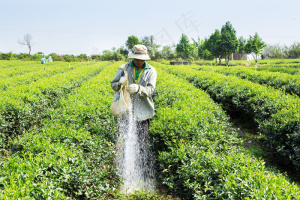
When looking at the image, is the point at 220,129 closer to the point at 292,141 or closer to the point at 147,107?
the point at 147,107

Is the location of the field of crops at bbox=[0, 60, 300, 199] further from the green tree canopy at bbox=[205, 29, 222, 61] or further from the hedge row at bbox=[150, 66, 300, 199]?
the green tree canopy at bbox=[205, 29, 222, 61]

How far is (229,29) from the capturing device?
35.2 m

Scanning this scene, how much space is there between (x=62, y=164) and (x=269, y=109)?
4956mm

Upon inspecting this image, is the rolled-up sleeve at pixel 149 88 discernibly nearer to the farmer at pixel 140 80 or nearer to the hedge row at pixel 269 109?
the farmer at pixel 140 80

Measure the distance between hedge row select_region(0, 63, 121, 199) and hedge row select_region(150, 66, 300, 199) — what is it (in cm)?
90

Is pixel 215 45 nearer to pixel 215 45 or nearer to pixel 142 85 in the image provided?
pixel 215 45

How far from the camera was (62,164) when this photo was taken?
7.43ft

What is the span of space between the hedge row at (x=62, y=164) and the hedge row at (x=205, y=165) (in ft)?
2.97

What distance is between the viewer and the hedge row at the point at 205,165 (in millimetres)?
2055

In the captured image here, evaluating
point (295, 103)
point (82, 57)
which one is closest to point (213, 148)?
point (295, 103)

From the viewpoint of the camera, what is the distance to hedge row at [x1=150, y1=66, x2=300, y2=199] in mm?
2055

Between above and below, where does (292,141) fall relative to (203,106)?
below

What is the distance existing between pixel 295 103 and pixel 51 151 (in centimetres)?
523

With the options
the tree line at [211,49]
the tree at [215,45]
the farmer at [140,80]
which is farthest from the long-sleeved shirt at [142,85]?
Result: the tree at [215,45]
